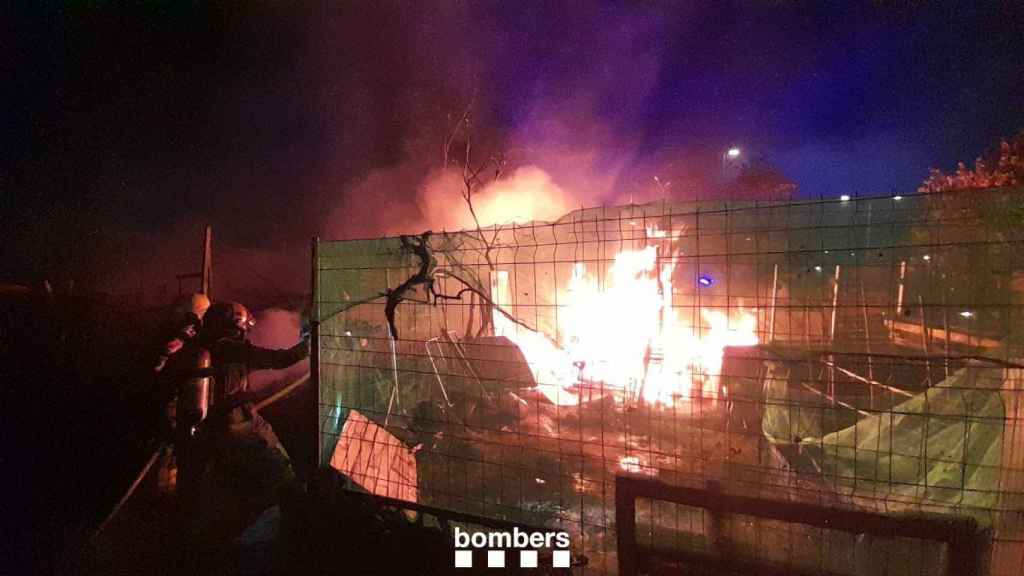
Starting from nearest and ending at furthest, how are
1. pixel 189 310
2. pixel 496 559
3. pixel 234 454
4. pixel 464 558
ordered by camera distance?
pixel 496 559
pixel 464 558
pixel 234 454
pixel 189 310

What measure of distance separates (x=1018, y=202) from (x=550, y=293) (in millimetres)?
2962

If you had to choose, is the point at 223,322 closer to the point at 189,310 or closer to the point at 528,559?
the point at 189,310

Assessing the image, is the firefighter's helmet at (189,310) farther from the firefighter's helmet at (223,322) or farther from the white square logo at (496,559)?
the white square logo at (496,559)

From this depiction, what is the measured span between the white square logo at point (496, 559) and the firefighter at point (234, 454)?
254 centimetres

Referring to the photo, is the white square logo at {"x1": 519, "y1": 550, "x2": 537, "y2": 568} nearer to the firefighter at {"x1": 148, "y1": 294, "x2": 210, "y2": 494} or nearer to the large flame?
the large flame

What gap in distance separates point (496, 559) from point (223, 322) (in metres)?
3.99

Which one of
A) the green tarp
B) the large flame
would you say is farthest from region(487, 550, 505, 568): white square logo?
the green tarp

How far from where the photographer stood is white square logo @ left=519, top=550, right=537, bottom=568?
333 cm

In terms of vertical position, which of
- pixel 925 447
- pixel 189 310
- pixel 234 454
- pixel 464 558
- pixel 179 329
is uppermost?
pixel 189 310

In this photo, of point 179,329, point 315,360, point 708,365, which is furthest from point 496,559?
point 179,329

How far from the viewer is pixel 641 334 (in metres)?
3.67

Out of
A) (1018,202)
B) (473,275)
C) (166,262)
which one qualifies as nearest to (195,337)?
(473,275)

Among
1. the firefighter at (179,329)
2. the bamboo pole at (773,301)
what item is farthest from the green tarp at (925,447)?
the firefighter at (179,329)

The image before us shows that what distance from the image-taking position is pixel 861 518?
265 cm
